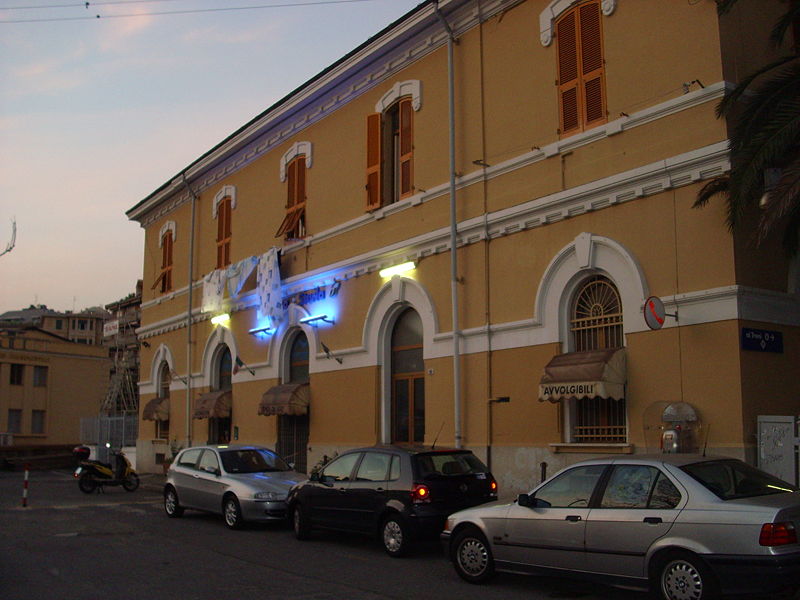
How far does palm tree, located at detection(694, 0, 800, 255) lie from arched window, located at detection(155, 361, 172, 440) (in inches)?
893

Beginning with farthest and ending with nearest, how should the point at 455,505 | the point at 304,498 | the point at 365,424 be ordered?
the point at 365,424, the point at 304,498, the point at 455,505

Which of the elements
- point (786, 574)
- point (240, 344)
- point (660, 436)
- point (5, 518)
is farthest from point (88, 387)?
point (786, 574)

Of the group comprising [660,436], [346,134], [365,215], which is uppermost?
[346,134]

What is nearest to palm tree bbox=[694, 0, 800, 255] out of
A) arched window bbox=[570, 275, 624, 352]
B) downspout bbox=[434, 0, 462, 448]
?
arched window bbox=[570, 275, 624, 352]

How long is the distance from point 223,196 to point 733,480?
20954 millimetres

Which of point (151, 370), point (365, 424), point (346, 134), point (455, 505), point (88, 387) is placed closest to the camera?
point (455, 505)

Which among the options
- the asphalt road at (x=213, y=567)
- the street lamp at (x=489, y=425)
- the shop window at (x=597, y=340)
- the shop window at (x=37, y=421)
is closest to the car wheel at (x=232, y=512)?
the asphalt road at (x=213, y=567)

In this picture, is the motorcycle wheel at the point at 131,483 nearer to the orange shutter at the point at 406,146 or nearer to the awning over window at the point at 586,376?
the orange shutter at the point at 406,146

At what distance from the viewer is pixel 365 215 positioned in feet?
64.8

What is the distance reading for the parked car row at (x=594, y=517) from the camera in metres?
7.56

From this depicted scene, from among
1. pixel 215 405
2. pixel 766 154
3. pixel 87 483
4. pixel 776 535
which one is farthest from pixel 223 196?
pixel 776 535

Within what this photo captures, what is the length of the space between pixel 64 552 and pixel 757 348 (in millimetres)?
10465

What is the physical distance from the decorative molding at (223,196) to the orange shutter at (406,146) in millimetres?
8415

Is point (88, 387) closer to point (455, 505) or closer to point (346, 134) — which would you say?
point (346, 134)
